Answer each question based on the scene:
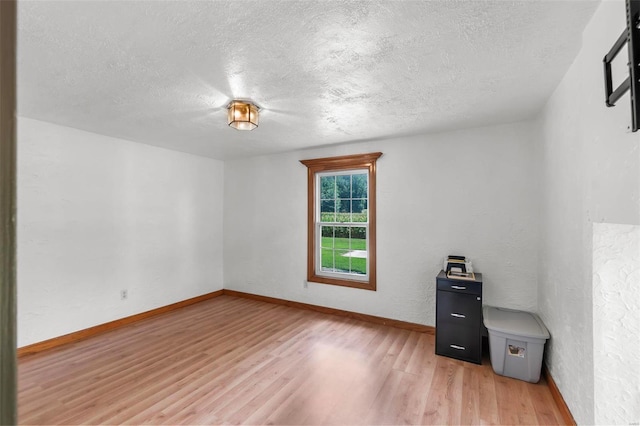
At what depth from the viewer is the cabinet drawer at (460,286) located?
9.65 feet

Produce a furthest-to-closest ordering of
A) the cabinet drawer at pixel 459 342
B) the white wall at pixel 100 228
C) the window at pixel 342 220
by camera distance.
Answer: the window at pixel 342 220 → the white wall at pixel 100 228 → the cabinet drawer at pixel 459 342

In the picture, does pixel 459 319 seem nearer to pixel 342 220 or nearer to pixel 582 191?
pixel 582 191

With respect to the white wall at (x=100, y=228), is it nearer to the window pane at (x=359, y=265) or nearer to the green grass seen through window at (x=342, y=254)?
the green grass seen through window at (x=342, y=254)

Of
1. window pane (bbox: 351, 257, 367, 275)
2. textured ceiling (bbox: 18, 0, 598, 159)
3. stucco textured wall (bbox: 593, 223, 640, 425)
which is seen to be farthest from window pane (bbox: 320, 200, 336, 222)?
stucco textured wall (bbox: 593, 223, 640, 425)

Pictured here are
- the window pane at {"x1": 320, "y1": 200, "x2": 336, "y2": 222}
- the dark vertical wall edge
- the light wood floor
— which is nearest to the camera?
the dark vertical wall edge

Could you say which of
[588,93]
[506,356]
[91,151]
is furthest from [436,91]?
[91,151]

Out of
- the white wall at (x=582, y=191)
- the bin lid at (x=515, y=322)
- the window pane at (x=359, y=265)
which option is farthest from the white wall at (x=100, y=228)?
the white wall at (x=582, y=191)

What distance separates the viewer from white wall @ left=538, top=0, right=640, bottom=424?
4.63 feet

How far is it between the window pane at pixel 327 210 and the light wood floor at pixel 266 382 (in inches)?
62.9

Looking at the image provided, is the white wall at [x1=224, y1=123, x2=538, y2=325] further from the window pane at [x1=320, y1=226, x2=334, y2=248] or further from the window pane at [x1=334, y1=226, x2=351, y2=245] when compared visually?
the window pane at [x1=334, y1=226, x2=351, y2=245]

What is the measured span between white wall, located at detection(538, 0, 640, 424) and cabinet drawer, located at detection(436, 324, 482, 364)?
575mm

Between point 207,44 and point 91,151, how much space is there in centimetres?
285

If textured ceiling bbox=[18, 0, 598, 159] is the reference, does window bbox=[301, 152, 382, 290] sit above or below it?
below

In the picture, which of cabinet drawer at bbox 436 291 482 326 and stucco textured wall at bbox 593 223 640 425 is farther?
cabinet drawer at bbox 436 291 482 326
